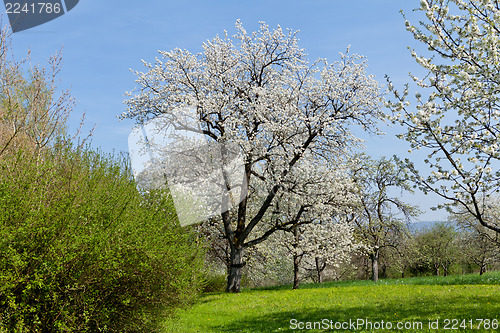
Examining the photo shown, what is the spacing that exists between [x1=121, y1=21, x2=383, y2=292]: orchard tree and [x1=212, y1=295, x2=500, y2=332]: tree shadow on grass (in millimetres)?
6953

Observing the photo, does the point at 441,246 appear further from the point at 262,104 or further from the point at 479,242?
the point at 262,104

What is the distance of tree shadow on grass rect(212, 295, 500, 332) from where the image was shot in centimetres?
997

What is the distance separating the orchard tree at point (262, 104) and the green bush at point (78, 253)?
953 centimetres

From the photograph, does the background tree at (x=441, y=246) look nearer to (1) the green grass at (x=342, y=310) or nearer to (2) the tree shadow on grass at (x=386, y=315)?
(1) the green grass at (x=342, y=310)

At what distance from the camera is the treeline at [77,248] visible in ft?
23.4

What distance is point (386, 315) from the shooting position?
11008 millimetres

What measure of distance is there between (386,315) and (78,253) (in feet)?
27.4

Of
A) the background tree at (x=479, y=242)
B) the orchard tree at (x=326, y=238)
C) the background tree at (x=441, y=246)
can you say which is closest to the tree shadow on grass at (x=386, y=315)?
the orchard tree at (x=326, y=238)

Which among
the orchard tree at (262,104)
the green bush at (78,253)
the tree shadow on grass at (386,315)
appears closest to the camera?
the green bush at (78,253)

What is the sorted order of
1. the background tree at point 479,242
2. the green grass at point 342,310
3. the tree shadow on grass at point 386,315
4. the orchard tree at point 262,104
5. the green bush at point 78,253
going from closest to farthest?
the green bush at point 78,253
the tree shadow on grass at point 386,315
the green grass at point 342,310
the orchard tree at point 262,104
the background tree at point 479,242

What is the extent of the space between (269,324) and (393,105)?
7560mm

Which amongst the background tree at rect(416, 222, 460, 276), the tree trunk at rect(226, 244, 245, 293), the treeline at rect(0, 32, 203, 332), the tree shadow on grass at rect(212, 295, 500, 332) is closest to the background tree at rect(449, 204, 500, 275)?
the background tree at rect(416, 222, 460, 276)

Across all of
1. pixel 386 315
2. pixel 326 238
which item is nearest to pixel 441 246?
pixel 326 238

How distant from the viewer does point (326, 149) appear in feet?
65.7
